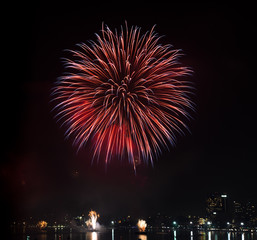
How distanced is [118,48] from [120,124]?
7.82 metres

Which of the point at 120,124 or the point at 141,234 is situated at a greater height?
the point at 120,124

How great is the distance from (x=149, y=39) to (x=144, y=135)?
1017 centimetres

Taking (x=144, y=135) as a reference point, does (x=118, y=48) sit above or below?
above

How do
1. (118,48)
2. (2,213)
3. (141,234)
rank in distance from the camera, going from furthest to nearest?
(141,234) → (2,213) → (118,48)

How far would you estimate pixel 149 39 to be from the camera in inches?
1524

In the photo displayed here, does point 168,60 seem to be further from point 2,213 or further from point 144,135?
point 2,213

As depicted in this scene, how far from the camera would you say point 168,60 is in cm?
3872

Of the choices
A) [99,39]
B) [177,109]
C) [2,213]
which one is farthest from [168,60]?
[2,213]

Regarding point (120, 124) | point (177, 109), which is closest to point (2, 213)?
point (120, 124)

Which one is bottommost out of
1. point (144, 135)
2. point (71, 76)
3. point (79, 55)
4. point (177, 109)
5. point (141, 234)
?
point (141, 234)

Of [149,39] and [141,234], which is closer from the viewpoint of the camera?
[149,39]

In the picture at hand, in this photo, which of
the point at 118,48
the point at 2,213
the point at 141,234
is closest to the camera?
the point at 118,48

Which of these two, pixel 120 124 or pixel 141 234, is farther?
pixel 141 234

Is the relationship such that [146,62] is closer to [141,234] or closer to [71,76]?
[71,76]
